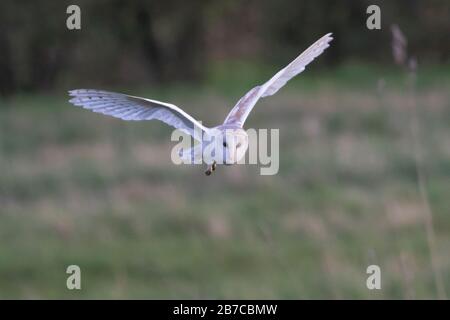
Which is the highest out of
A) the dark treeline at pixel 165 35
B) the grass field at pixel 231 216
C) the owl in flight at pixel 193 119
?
the dark treeline at pixel 165 35

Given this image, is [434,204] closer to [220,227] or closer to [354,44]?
[220,227]

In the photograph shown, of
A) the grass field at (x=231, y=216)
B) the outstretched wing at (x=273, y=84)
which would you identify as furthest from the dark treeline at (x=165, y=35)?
the outstretched wing at (x=273, y=84)

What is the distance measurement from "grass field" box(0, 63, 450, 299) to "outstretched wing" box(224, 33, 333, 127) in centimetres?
467

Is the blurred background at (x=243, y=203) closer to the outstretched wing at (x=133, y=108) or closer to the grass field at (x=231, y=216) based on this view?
the grass field at (x=231, y=216)

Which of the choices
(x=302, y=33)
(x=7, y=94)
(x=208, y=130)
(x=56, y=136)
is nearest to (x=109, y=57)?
(x=7, y=94)

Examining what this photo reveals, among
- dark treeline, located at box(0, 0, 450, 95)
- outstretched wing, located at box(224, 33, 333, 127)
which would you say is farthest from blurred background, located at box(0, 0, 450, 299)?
dark treeline, located at box(0, 0, 450, 95)

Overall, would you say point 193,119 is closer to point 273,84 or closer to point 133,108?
point 133,108

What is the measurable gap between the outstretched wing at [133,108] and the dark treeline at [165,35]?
2466 centimetres

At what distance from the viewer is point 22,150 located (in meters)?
15.3

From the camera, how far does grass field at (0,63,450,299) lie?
8312 mm

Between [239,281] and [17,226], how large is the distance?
3.22m

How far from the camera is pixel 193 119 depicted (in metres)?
1.43

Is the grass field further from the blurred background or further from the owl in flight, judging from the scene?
the owl in flight

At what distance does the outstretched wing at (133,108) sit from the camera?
4.80 ft
